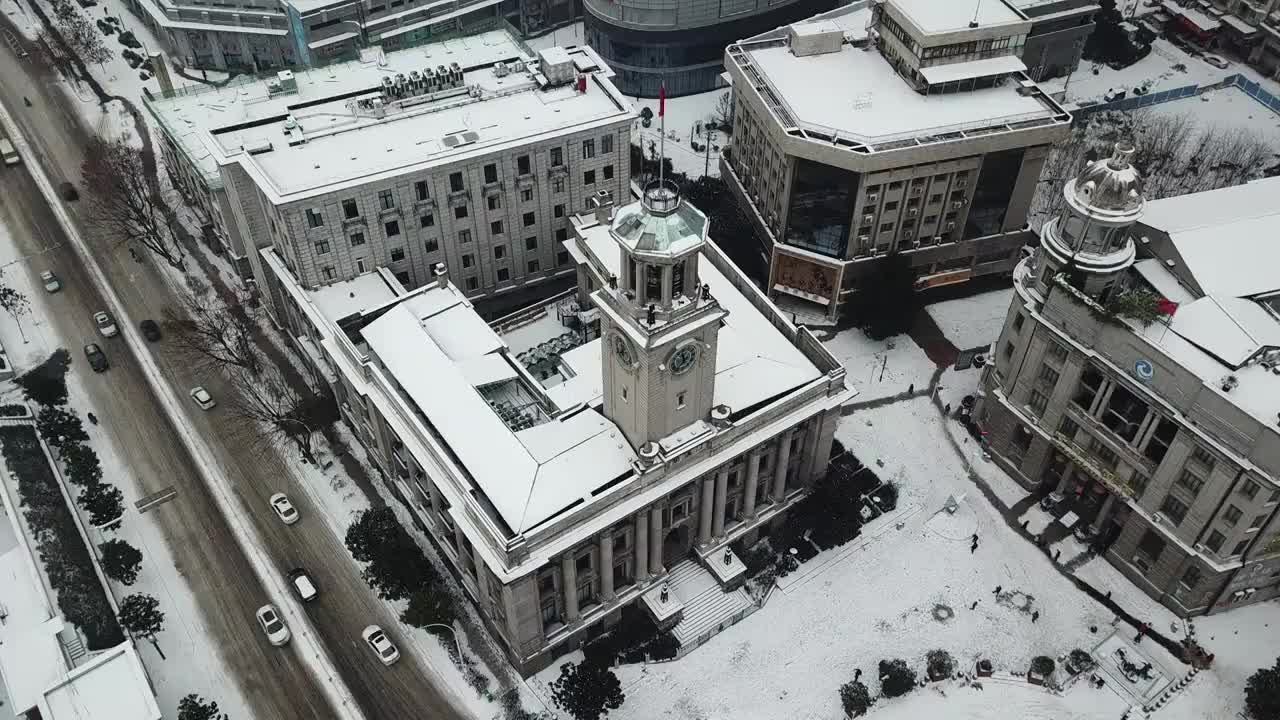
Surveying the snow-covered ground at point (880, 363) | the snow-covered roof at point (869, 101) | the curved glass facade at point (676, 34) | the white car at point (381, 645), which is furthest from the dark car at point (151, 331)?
the snow-covered ground at point (880, 363)

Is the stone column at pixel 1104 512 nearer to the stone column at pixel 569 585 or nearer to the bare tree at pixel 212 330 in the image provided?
the stone column at pixel 569 585

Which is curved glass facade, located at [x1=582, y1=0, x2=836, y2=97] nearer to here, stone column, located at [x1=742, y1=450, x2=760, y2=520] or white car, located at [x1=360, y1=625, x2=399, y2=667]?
stone column, located at [x1=742, y1=450, x2=760, y2=520]

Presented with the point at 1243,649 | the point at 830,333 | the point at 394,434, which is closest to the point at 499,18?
the point at 830,333

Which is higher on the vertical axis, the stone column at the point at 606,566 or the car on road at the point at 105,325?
the stone column at the point at 606,566

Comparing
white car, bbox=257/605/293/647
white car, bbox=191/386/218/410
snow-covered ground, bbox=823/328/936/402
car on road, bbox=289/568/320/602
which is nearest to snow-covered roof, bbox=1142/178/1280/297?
snow-covered ground, bbox=823/328/936/402

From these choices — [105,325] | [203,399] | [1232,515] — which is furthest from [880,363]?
[105,325]

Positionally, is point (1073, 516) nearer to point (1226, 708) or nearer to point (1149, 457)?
point (1149, 457)

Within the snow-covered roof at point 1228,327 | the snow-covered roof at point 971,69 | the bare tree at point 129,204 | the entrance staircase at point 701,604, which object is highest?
the snow-covered roof at point 971,69

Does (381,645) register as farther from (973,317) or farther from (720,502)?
(973,317)
